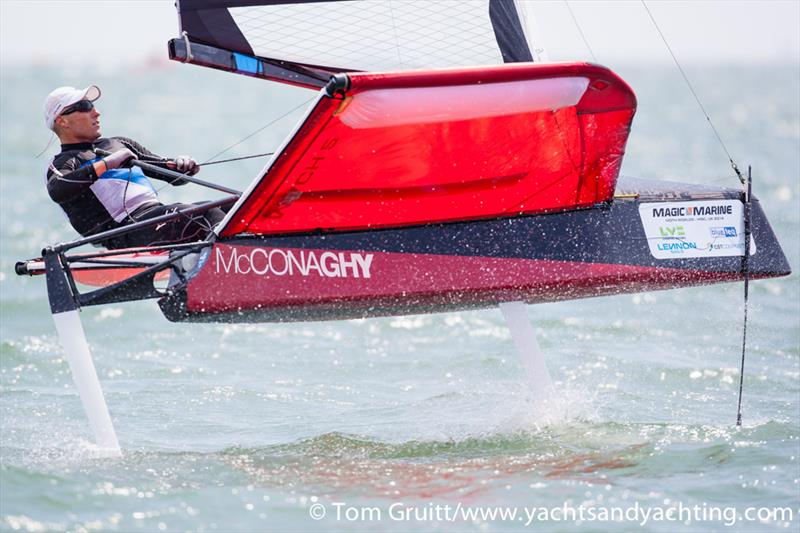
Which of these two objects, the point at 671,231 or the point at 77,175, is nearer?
the point at 77,175

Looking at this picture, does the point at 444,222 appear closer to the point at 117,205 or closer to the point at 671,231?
the point at 671,231

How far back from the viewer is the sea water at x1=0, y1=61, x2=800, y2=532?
3783 millimetres

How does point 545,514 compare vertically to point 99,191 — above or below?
below

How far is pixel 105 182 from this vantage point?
15.0ft

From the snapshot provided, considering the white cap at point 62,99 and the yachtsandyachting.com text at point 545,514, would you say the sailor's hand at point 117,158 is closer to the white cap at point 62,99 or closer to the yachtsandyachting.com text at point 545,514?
the white cap at point 62,99

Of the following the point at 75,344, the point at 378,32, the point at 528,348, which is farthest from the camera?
the point at 378,32

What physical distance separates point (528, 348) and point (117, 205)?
164 cm

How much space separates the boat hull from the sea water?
20.6 inches

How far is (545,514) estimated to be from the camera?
148 inches

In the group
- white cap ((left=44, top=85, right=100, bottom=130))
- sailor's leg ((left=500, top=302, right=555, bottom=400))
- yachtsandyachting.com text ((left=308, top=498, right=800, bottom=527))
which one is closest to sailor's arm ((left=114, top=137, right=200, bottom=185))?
white cap ((left=44, top=85, right=100, bottom=130))

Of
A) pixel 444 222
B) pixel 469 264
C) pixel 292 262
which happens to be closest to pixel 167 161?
pixel 292 262

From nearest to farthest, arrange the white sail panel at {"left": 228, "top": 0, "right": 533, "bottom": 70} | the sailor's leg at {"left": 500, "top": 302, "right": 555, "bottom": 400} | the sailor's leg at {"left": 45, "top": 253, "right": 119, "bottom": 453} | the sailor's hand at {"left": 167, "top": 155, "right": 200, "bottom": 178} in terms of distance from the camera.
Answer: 1. the sailor's leg at {"left": 45, "top": 253, "right": 119, "bottom": 453}
2. the sailor's leg at {"left": 500, "top": 302, "right": 555, "bottom": 400}
3. the sailor's hand at {"left": 167, "top": 155, "right": 200, "bottom": 178}
4. the white sail panel at {"left": 228, "top": 0, "right": 533, "bottom": 70}

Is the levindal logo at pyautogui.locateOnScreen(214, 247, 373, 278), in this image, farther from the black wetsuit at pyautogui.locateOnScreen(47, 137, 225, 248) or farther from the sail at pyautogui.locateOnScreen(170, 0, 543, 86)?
the sail at pyautogui.locateOnScreen(170, 0, 543, 86)

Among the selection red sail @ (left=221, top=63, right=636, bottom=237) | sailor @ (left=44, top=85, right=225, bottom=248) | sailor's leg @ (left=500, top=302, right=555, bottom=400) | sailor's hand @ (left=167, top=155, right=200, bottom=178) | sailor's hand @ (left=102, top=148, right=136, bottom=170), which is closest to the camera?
red sail @ (left=221, top=63, right=636, bottom=237)
